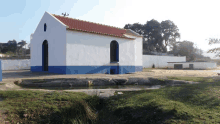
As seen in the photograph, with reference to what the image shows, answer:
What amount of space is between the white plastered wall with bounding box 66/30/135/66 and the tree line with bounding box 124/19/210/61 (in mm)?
26133

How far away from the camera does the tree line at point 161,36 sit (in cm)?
4209

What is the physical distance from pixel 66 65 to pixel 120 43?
5.75m

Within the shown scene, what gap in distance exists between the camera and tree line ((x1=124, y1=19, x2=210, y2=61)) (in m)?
42.1

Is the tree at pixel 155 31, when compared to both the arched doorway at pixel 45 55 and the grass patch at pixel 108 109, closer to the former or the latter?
the arched doorway at pixel 45 55

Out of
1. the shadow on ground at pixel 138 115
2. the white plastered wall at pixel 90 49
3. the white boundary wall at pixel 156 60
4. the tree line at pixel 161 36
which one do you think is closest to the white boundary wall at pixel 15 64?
the white plastered wall at pixel 90 49

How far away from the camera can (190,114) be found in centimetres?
349

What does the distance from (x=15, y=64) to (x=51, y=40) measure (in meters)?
11.6

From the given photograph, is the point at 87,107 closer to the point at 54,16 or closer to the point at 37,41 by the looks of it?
the point at 54,16

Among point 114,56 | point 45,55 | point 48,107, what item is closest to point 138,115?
point 48,107

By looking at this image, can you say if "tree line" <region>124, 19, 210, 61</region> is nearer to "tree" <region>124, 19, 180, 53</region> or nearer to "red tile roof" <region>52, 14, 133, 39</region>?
"tree" <region>124, 19, 180, 53</region>

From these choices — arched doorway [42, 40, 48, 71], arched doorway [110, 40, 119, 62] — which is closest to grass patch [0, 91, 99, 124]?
arched doorway [110, 40, 119, 62]

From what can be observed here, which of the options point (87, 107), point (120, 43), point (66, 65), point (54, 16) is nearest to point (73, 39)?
point (66, 65)

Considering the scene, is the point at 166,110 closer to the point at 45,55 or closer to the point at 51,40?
the point at 51,40

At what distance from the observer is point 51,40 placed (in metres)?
14.2
